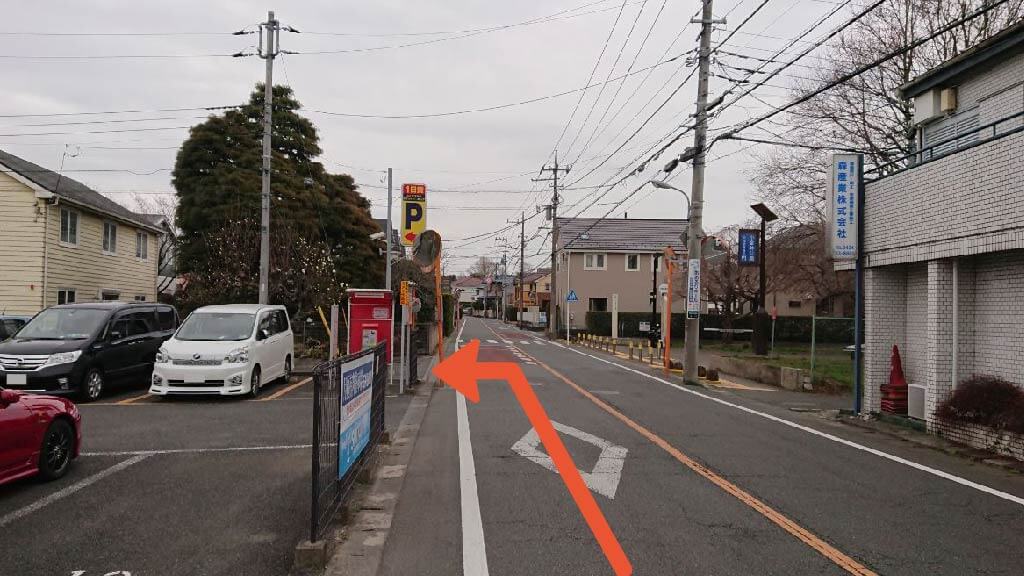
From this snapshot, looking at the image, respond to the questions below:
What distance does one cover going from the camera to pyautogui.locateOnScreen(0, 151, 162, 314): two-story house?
23047 millimetres

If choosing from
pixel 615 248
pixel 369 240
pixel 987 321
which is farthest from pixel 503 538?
pixel 615 248

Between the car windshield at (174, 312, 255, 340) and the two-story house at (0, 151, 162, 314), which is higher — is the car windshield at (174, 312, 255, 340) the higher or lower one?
the lower one

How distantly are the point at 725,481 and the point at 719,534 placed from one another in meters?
1.95

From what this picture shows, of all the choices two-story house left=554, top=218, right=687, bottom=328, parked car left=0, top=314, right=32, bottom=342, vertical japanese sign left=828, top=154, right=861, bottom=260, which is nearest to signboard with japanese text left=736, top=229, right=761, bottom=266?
vertical japanese sign left=828, top=154, right=861, bottom=260

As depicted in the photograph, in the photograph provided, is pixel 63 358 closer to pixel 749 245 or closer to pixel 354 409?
pixel 354 409

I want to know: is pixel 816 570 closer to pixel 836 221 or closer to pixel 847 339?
pixel 836 221

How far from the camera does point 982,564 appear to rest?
16.9ft

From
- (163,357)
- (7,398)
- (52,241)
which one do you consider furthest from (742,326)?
(7,398)

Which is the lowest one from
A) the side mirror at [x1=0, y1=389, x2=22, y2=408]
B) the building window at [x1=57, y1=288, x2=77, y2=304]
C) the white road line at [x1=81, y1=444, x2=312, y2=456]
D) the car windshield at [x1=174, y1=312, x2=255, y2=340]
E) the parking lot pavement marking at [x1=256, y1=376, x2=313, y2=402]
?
the parking lot pavement marking at [x1=256, y1=376, x2=313, y2=402]

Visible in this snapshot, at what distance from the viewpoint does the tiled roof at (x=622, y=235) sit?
182 feet

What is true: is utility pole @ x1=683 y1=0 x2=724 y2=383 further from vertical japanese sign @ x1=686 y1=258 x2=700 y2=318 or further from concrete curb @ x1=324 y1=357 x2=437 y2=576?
concrete curb @ x1=324 y1=357 x2=437 y2=576

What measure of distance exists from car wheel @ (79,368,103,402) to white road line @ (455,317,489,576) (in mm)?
7632
